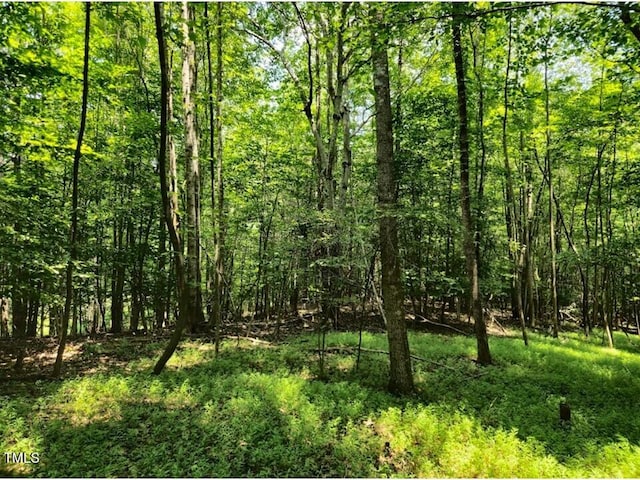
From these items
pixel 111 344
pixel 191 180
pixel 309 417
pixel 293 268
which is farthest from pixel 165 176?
pixel 111 344

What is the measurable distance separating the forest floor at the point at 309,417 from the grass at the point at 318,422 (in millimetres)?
23

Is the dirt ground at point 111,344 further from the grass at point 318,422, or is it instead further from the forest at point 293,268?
the grass at point 318,422

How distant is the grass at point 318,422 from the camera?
4559 mm

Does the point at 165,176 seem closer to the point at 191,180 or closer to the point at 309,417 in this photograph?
the point at 191,180

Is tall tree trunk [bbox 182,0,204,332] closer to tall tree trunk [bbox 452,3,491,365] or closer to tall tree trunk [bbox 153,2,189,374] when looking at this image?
tall tree trunk [bbox 153,2,189,374]

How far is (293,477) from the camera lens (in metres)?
4.46

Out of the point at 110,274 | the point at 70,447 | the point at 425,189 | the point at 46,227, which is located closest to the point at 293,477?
the point at 70,447

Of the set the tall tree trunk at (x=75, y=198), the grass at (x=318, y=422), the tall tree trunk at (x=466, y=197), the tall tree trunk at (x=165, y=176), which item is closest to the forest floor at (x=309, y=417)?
the grass at (x=318, y=422)

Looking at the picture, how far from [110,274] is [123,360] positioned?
6255 millimetres

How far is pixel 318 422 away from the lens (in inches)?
216

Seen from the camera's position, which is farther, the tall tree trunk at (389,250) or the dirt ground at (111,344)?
the dirt ground at (111,344)

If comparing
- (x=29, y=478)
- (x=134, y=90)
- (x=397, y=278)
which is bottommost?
(x=29, y=478)

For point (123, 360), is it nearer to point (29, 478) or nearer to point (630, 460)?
point (29, 478)

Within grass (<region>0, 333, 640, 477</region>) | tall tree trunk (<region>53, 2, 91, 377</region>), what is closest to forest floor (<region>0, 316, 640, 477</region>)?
grass (<region>0, 333, 640, 477</region>)
